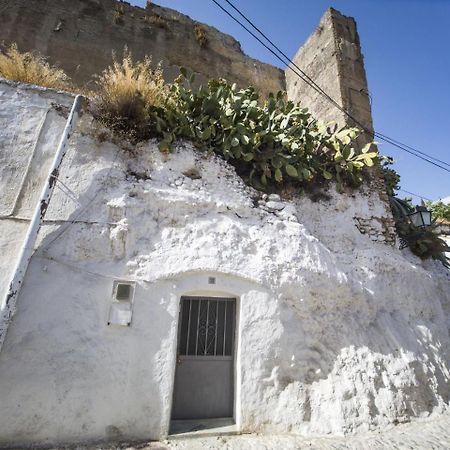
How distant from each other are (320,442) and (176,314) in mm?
2292

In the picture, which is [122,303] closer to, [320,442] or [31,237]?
[31,237]

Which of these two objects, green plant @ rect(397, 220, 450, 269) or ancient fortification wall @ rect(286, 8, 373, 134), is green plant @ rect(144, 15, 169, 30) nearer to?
ancient fortification wall @ rect(286, 8, 373, 134)

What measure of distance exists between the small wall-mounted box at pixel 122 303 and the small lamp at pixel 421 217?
602cm

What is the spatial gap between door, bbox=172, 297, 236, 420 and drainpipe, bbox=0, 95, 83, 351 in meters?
1.97

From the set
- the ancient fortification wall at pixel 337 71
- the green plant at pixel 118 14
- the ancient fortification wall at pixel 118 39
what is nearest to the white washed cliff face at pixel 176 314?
the ancient fortification wall at pixel 337 71

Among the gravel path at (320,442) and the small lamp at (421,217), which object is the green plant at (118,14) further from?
the gravel path at (320,442)

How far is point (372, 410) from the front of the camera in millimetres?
3992

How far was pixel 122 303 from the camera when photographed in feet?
12.2

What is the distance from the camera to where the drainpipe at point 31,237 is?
3221 millimetres

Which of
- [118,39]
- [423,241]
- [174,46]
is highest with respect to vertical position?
[174,46]

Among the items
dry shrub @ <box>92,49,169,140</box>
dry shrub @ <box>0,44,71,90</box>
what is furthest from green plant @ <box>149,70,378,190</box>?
dry shrub @ <box>0,44,71,90</box>

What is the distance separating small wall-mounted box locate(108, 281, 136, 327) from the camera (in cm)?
362

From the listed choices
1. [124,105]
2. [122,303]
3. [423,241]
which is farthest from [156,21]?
[423,241]

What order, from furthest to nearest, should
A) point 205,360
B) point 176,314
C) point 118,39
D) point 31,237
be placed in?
point 118,39
point 205,360
point 176,314
point 31,237
